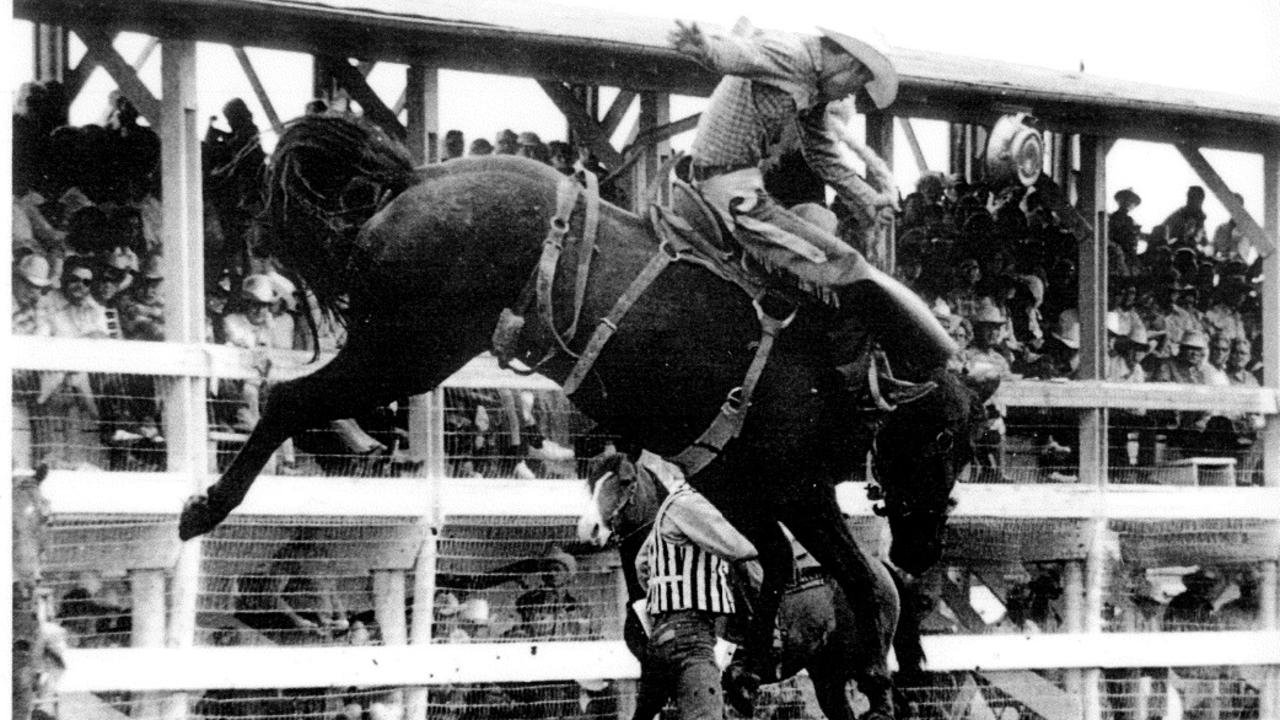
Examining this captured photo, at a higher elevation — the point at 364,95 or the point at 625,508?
the point at 364,95

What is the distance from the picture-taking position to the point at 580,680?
7395 millimetres

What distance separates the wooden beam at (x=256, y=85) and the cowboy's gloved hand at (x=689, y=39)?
1379 mm

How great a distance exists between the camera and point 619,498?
23.5 feet

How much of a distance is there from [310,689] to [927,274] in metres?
3.07

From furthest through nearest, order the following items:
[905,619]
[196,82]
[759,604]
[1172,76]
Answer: [1172,76] → [905,619] → [759,604] → [196,82]

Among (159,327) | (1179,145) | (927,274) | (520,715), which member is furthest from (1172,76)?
(159,327)

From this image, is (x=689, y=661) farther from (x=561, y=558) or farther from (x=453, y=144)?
(x=453, y=144)

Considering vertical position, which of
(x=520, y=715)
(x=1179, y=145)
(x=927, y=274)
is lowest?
(x=520, y=715)

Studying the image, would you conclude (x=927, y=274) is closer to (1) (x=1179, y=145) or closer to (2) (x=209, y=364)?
(1) (x=1179, y=145)


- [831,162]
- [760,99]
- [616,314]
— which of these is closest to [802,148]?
[831,162]

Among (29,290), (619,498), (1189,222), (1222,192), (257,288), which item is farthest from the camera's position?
(1189,222)

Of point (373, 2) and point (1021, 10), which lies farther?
point (1021, 10)

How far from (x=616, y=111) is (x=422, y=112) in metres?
0.76

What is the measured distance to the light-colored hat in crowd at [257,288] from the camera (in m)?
6.70
